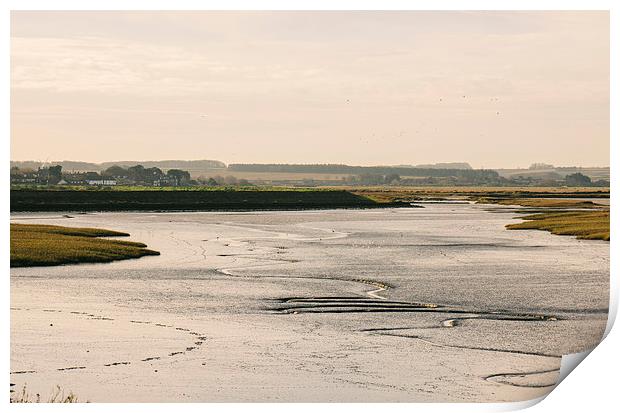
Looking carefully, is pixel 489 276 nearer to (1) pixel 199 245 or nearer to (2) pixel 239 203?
(1) pixel 199 245

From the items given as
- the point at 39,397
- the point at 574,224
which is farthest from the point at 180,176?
the point at 39,397

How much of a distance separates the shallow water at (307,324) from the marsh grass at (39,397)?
31 centimetres

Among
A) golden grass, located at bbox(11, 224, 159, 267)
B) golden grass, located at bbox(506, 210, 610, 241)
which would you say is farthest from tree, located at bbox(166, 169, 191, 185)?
golden grass, located at bbox(506, 210, 610, 241)

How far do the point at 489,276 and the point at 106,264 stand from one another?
58.2ft

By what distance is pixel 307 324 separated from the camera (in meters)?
30.8

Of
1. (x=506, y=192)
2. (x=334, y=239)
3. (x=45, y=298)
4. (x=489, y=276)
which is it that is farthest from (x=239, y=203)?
(x=45, y=298)

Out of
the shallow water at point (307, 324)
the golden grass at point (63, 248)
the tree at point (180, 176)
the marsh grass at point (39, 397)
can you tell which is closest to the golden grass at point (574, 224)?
the shallow water at point (307, 324)

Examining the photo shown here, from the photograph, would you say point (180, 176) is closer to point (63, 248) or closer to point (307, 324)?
point (63, 248)

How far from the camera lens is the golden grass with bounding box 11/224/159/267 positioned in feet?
156

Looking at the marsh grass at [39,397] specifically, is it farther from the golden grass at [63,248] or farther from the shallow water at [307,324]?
the golden grass at [63,248]

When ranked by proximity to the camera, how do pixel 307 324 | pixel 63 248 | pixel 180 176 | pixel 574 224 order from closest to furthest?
pixel 307 324 → pixel 63 248 → pixel 574 224 → pixel 180 176

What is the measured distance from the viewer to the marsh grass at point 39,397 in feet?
74.9

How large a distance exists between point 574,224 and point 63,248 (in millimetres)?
43215

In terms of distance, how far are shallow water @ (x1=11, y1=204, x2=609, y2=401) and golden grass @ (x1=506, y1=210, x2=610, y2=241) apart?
45.1 feet
